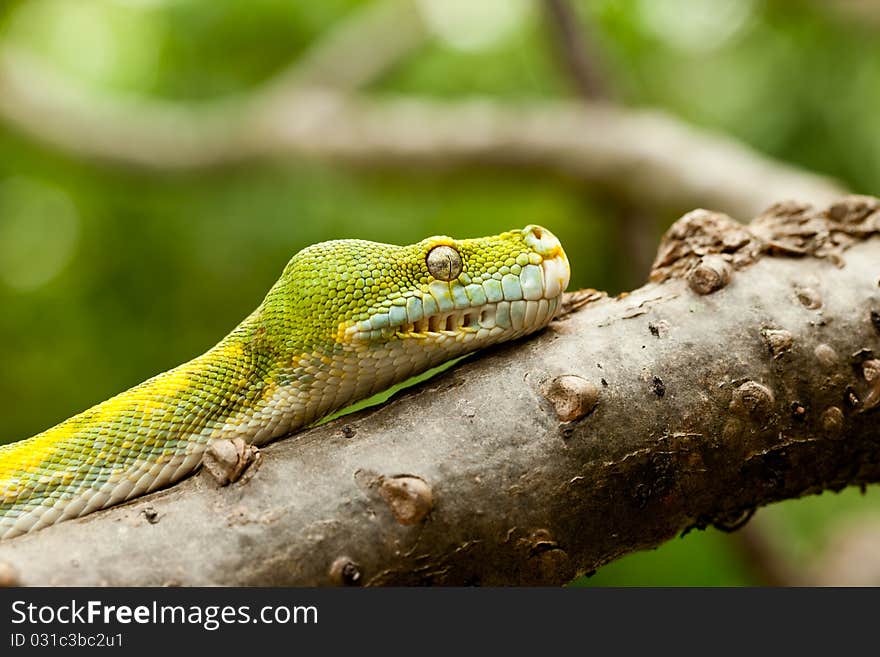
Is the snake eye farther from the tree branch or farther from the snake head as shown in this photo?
the tree branch

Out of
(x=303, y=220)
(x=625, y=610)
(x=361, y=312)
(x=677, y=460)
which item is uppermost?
(x=303, y=220)

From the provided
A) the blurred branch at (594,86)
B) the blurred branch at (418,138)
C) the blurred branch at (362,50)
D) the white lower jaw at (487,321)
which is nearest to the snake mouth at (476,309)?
the white lower jaw at (487,321)

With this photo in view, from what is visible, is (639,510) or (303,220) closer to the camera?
(639,510)

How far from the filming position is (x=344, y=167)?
241 inches

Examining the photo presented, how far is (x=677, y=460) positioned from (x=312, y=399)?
79 centimetres

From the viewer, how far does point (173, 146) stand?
21.9 feet

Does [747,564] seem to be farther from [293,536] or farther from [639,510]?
[293,536]

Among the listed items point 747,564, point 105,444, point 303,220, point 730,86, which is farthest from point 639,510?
point 730,86

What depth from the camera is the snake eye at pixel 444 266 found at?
1929mm

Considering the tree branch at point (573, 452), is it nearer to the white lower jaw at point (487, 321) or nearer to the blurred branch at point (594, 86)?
the white lower jaw at point (487, 321)

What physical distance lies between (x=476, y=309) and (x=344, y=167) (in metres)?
4.42

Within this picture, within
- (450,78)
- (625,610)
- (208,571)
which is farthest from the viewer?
(450,78)

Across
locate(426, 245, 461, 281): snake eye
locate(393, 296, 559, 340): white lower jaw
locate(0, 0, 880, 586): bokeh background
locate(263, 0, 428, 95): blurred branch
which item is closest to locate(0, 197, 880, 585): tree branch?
locate(393, 296, 559, 340): white lower jaw

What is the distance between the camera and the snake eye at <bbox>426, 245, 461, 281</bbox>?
1929mm
